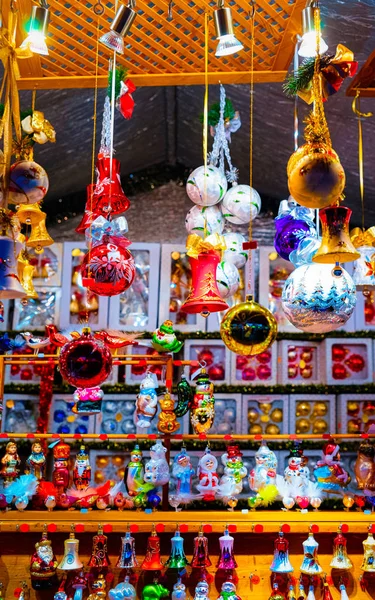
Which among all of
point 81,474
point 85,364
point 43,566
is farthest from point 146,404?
point 85,364

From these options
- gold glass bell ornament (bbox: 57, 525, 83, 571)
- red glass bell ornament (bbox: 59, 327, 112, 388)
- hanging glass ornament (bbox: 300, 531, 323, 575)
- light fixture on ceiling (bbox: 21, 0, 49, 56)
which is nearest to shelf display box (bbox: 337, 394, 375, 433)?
hanging glass ornament (bbox: 300, 531, 323, 575)

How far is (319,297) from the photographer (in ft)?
9.46

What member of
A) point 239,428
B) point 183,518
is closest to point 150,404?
point 183,518

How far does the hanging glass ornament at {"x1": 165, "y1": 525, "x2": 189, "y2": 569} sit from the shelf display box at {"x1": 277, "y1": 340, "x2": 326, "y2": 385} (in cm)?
218

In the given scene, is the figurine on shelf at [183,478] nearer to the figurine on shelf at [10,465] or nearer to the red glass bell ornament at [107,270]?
the figurine on shelf at [10,465]

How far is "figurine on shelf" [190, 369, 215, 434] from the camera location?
4.48 m

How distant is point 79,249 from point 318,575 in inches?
127

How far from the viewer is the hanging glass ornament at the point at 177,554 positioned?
3.89m

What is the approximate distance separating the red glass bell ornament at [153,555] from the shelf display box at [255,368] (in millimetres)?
2114

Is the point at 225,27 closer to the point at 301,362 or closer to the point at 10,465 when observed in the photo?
the point at 10,465

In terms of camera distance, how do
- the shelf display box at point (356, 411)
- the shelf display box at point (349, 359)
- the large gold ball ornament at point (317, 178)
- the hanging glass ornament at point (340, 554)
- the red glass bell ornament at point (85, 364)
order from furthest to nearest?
the shelf display box at point (349, 359), the shelf display box at point (356, 411), the hanging glass ornament at point (340, 554), the red glass bell ornament at point (85, 364), the large gold ball ornament at point (317, 178)

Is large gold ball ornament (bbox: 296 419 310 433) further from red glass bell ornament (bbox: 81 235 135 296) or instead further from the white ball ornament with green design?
red glass bell ornament (bbox: 81 235 135 296)

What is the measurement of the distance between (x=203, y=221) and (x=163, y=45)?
1057 millimetres

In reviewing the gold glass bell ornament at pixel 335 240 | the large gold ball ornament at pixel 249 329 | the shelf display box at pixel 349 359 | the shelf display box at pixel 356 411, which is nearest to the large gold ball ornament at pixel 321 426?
the shelf display box at pixel 356 411
